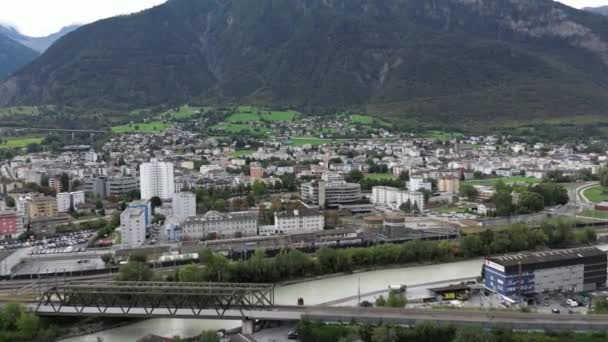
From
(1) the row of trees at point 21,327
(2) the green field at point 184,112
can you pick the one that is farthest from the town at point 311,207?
(2) the green field at point 184,112

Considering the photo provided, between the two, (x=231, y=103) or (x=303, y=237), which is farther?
(x=231, y=103)

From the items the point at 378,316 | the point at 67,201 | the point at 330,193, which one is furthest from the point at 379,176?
the point at 378,316

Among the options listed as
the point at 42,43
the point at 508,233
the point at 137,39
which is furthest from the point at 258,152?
the point at 42,43

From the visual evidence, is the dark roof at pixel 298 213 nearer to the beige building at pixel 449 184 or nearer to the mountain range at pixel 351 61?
the beige building at pixel 449 184

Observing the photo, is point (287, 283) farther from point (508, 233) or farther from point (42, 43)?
point (42, 43)

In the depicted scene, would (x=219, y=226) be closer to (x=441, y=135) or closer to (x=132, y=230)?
(x=132, y=230)
